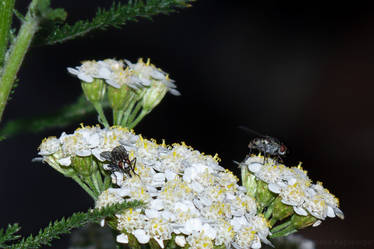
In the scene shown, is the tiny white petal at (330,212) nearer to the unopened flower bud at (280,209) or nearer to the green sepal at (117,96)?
the unopened flower bud at (280,209)

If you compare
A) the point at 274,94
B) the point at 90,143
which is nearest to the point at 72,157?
the point at 90,143

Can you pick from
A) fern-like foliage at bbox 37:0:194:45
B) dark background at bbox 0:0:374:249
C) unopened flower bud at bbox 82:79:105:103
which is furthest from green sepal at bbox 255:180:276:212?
dark background at bbox 0:0:374:249

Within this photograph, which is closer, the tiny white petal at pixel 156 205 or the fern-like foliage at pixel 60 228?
the fern-like foliage at pixel 60 228

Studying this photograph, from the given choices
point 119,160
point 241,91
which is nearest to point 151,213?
point 119,160

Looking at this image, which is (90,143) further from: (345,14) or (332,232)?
(345,14)

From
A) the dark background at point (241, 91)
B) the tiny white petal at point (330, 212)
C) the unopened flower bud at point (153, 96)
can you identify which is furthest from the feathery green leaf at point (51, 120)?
the dark background at point (241, 91)

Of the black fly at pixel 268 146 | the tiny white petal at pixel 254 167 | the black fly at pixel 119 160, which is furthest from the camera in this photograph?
the black fly at pixel 268 146

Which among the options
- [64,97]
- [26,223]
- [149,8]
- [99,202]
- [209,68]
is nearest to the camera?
[149,8]
